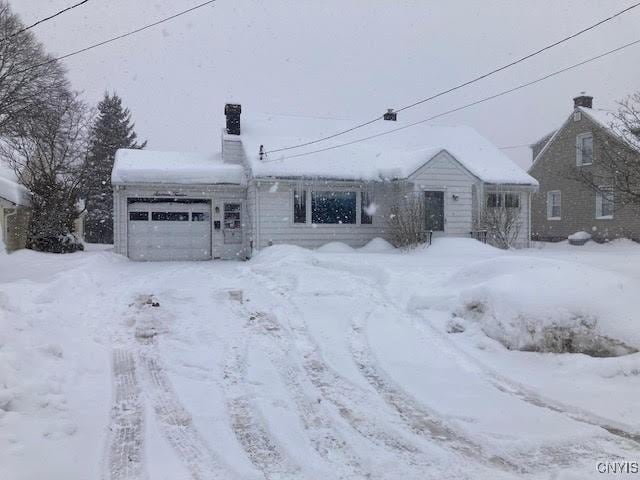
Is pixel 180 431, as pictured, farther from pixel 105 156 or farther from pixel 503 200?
pixel 105 156

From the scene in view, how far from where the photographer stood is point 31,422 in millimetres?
4273

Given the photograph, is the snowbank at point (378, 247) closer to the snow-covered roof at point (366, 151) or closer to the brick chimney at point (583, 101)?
the snow-covered roof at point (366, 151)

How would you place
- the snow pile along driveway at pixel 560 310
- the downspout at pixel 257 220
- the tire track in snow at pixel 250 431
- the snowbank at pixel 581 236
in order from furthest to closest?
the snowbank at pixel 581 236 < the downspout at pixel 257 220 < the snow pile along driveway at pixel 560 310 < the tire track in snow at pixel 250 431

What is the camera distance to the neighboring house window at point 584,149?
1043 inches

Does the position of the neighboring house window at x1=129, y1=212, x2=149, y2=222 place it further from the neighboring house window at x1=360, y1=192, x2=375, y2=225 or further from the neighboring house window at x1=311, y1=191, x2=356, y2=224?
the neighboring house window at x1=360, y1=192, x2=375, y2=225

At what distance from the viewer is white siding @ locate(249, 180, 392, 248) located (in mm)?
18125

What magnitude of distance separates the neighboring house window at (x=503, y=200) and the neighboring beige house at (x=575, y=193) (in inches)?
210

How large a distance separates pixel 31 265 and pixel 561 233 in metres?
25.3

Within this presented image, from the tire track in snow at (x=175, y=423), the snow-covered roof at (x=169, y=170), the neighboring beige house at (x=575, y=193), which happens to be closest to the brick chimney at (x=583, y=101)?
the neighboring beige house at (x=575, y=193)

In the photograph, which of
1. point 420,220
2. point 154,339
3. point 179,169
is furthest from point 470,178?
point 154,339

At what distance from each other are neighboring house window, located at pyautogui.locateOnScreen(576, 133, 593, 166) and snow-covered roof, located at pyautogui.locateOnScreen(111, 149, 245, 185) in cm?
1795

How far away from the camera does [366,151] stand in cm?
2089

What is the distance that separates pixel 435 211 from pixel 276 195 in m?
5.70

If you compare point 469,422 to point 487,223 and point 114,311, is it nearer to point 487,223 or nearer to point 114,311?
point 114,311
